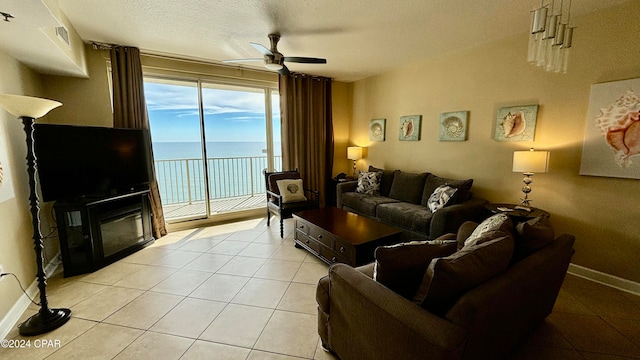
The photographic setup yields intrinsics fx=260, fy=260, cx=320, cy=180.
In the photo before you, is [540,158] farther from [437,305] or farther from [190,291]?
[190,291]

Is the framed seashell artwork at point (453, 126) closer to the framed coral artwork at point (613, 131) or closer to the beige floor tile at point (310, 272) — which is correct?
the framed coral artwork at point (613, 131)

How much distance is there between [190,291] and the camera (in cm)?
244

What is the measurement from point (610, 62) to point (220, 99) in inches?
198

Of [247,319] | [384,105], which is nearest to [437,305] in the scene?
[247,319]

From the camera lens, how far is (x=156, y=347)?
177cm

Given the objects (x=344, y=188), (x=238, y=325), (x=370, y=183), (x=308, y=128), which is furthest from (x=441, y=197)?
(x=308, y=128)

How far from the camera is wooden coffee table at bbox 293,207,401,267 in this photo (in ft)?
8.20

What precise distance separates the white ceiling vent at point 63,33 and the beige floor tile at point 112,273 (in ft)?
7.68

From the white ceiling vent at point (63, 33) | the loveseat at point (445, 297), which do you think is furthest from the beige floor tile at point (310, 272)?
the white ceiling vent at point (63, 33)

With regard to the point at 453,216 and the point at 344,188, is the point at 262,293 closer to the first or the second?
the point at 453,216

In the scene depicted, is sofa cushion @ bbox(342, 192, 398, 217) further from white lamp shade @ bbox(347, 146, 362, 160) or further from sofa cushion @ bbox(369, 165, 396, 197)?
white lamp shade @ bbox(347, 146, 362, 160)

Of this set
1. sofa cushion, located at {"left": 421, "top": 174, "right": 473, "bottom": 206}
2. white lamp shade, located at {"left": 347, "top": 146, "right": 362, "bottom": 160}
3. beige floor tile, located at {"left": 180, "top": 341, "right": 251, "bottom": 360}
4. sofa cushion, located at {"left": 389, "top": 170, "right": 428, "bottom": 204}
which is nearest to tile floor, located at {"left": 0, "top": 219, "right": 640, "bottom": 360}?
beige floor tile, located at {"left": 180, "top": 341, "right": 251, "bottom": 360}

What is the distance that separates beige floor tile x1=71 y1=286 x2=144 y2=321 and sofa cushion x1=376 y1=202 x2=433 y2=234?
286 centimetres

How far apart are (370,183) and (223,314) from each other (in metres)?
2.98
